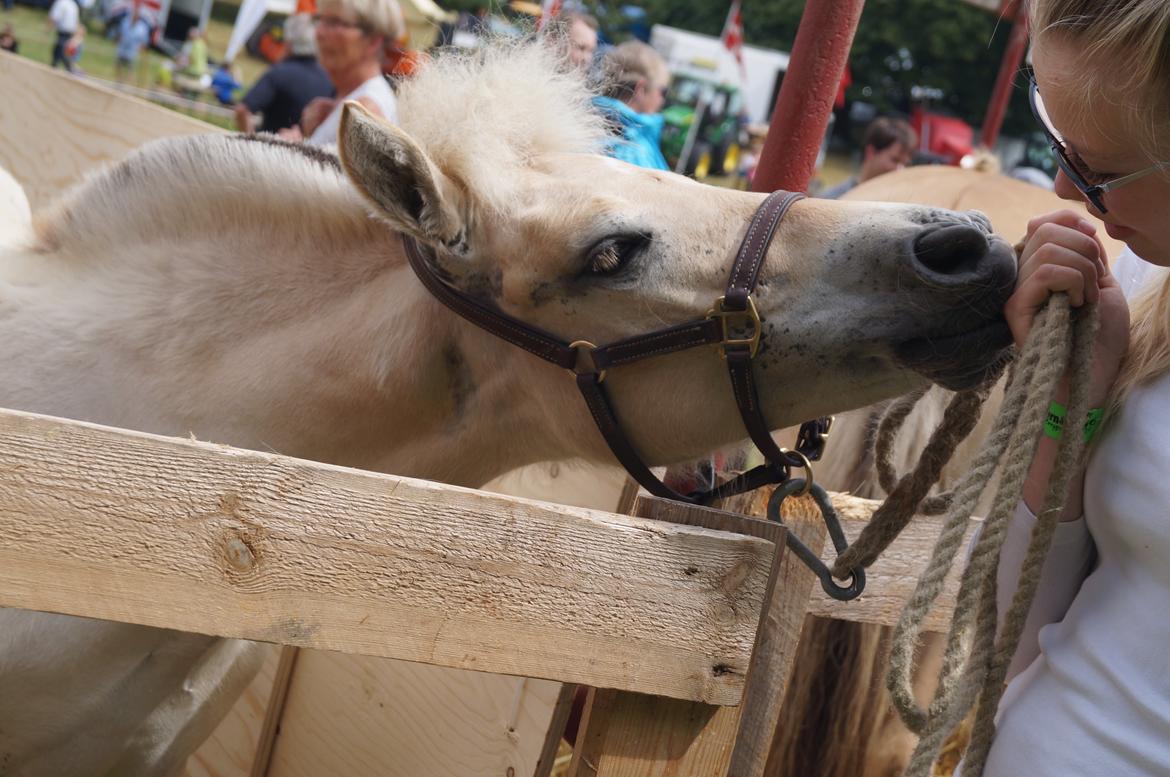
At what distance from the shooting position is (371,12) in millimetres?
4789

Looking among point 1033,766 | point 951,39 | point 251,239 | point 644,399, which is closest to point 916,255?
point 644,399

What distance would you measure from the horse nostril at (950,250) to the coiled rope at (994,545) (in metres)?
0.24

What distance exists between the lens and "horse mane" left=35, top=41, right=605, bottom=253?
7.09ft

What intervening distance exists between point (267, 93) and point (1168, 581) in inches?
226

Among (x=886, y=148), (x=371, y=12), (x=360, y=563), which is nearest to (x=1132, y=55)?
(x=360, y=563)

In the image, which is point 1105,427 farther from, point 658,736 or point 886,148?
point 886,148

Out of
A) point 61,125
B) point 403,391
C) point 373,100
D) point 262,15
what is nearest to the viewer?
point 403,391

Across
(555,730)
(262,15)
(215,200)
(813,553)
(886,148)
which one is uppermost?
(215,200)

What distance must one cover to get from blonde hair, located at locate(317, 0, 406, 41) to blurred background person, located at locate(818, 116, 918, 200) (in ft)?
11.1

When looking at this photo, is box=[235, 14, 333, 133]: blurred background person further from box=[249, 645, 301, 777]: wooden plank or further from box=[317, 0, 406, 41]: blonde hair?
box=[249, 645, 301, 777]: wooden plank

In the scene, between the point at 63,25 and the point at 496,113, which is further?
the point at 63,25

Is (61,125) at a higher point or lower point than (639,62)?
lower

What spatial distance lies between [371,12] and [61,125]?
1.41 m

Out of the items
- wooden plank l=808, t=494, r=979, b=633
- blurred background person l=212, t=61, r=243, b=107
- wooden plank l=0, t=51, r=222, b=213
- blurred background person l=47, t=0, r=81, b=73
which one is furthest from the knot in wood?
blurred background person l=47, t=0, r=81, b=73
